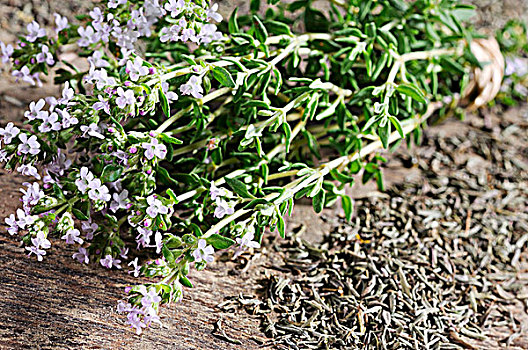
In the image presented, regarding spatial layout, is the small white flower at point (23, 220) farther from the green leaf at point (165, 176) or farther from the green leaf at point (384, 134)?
the green leaf at point (384, 134)

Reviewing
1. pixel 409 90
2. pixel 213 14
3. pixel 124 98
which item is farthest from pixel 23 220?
pixel 409 90

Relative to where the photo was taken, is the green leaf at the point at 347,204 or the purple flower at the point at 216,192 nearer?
the purple flower at the point at 216,192

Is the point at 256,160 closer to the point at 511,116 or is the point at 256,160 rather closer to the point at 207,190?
the point at 207,190

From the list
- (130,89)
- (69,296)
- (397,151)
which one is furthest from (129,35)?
(397,151)

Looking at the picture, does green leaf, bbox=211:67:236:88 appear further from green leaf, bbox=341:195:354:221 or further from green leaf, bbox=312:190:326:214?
green leaf, bbox=341:195:354:221

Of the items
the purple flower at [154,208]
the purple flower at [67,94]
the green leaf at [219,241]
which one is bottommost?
the green leaf at [219,241]

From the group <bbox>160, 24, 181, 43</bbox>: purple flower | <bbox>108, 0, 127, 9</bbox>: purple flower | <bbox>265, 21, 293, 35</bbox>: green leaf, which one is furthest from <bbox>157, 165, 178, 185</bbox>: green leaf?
<bbox>265, 21, 293, 35</bbox>: green leaf

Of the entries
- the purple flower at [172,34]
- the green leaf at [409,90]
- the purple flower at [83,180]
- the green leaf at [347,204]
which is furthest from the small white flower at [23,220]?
the green leaf at [409,90]
